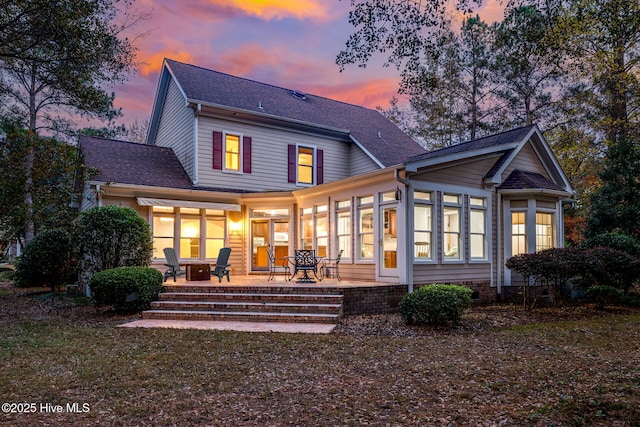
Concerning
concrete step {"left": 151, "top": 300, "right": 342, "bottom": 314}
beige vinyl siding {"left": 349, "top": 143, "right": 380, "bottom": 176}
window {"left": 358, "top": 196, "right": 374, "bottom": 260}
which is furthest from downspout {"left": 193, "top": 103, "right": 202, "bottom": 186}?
beige vinyl siding {"left": 349, "top": 143, "right": 380, "bottom": 176}

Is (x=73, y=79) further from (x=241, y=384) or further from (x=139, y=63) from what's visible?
(x=241, y=384)

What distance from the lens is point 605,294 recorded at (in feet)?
34.0

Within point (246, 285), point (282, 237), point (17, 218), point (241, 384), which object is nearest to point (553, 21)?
point (241, 384)

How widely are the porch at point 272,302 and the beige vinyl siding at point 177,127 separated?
5.12 metres

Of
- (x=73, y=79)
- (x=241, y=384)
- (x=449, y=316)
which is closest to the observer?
(x=241, y=384)

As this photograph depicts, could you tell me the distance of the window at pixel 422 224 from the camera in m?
9.98

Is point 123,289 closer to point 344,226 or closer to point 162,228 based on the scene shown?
point 162,228

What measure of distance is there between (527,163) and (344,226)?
574cm

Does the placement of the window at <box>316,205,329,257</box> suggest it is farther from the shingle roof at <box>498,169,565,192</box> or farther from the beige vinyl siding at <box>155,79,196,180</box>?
the shingle roof at <box>498,169,565,192</box>

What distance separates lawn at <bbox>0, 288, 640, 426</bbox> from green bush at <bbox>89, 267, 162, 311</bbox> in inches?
41.8

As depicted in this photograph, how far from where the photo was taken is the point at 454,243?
10.7 m

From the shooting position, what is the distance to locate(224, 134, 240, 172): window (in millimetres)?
14180

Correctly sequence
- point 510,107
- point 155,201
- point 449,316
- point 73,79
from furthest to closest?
point 510,107 < point 155,201 < point 73,79 < point 449,316

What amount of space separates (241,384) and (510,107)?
22.5 metres
